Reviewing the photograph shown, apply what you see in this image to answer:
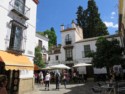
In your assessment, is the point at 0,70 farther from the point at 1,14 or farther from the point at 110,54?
the point at 110,54

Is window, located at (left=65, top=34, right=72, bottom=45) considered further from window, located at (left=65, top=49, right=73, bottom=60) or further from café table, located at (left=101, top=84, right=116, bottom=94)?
café table, located at (left=101, top=84, right=116, bottom=94)

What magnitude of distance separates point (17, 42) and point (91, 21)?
34643 mm

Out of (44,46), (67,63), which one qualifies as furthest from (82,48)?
(44,46)

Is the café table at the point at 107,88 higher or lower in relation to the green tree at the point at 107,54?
lower

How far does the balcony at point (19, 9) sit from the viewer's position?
13146 millimetres

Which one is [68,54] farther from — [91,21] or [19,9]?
[19,9]

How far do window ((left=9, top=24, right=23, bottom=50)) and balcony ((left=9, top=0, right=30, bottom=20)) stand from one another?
1128 mm

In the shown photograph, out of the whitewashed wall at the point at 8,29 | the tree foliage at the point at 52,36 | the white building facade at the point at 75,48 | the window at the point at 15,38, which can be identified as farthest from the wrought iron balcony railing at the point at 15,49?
the tree foliage at the point at 52,36

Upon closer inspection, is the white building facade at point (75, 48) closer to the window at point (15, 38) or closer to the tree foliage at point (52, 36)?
the window at point (15, 38)

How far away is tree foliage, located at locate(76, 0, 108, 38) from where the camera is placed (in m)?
44.5

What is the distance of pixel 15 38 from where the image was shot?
13.5 m

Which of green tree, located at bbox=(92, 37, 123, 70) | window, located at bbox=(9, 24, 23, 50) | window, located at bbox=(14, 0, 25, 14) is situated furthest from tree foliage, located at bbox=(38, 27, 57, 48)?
window, located at bbox=(9, 24, 23, 50)

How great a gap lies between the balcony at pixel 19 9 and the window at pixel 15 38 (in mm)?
1128

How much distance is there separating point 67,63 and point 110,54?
44.9 ft
